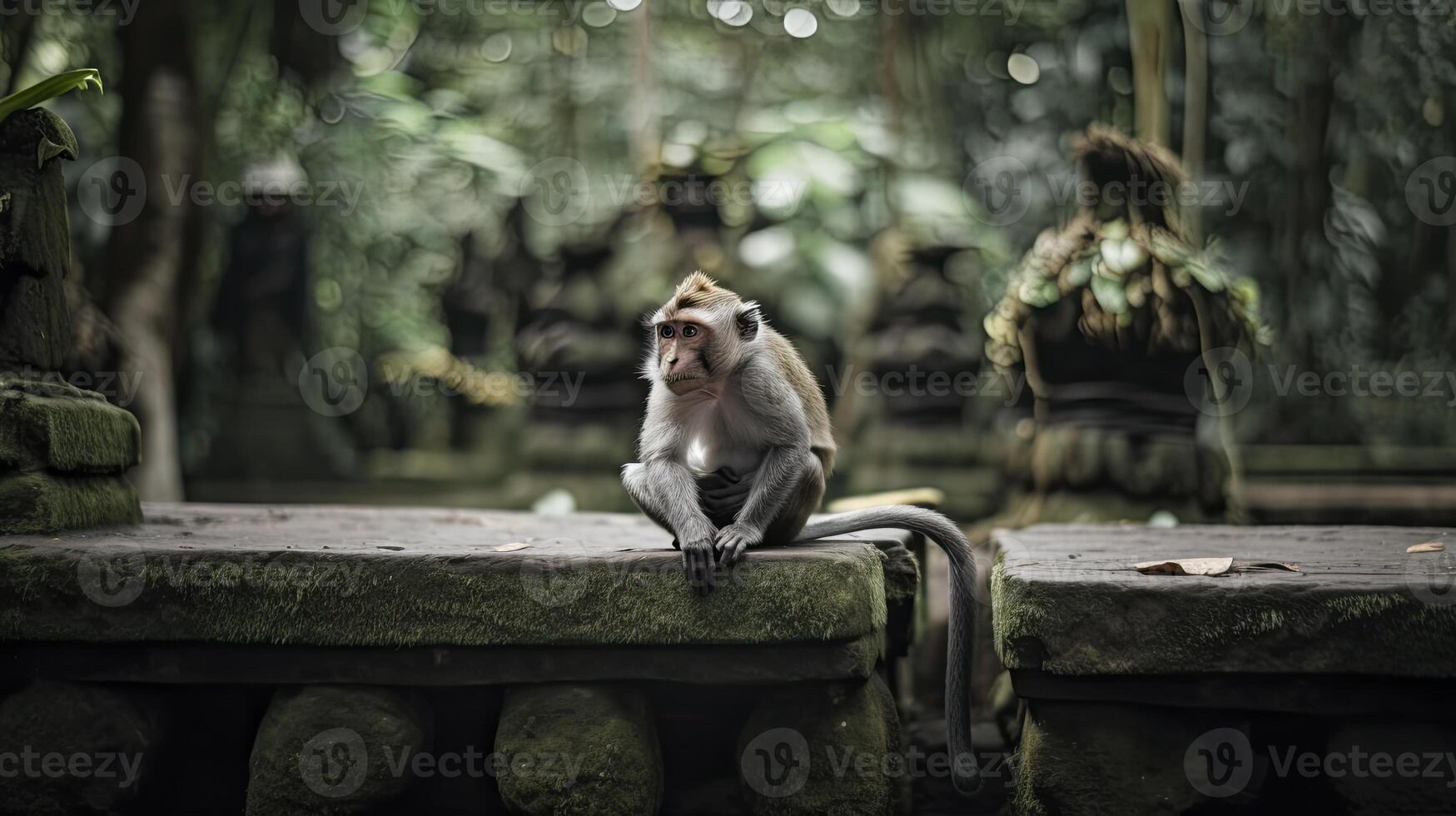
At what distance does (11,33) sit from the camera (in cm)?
796

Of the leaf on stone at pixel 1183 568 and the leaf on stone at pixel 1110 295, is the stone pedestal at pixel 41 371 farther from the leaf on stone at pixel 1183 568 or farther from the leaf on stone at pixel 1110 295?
the leaf on stone at pixel 1110 295

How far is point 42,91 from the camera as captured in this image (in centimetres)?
372

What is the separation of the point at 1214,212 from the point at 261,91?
9.15m

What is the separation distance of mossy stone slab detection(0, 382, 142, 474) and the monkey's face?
6.77 ft

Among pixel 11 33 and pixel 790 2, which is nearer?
pixel 11 33

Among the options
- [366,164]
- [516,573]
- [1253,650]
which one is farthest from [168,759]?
[366,164]

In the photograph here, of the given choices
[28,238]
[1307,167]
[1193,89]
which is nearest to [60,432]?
[28,238]

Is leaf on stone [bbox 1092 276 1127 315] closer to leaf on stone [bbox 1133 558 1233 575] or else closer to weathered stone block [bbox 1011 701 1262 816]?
leaf on stone [bbox 1133 558 1233 575]

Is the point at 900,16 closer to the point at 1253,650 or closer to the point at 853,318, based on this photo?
the point at 853,318

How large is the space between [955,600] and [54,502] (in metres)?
2.97

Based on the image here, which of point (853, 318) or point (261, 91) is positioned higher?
point (261, 91)

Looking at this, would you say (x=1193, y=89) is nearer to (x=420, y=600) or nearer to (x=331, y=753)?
(x=420, y=600)

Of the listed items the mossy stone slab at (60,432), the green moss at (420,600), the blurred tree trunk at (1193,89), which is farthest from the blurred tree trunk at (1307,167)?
the mossy stone slab at (60,432)

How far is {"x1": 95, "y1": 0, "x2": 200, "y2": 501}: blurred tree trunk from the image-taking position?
329 inches
